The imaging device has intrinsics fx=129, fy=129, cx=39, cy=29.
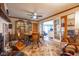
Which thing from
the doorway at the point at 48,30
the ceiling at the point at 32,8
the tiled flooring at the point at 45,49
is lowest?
the tiled flooring at the point at 45,49

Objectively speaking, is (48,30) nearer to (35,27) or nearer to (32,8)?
(35,27)

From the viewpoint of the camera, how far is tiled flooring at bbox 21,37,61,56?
2281mm

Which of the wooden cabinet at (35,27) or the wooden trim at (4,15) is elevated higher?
the wooden trim at (4,15)

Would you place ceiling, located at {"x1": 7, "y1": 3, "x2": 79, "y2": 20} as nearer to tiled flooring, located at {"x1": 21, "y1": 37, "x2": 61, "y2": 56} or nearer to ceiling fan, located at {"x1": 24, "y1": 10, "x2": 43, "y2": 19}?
ceiling fan, located at {"x1": 24, "y1": 10, "x2": 43, "y2": 19}

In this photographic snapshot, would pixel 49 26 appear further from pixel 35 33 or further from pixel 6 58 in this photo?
pixel 6 58

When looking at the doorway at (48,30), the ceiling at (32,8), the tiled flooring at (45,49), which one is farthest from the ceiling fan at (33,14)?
the tiled flooring at (45,49)

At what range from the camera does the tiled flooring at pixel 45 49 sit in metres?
2.28

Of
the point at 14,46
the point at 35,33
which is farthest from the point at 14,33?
the point at 35,33

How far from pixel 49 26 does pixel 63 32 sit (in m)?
0.27

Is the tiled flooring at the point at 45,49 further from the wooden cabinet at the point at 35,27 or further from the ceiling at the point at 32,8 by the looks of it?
the ceiling at the point at 32,8

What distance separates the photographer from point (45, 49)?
2.29m

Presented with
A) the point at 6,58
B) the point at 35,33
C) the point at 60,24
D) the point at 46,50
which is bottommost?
the point at 6,58

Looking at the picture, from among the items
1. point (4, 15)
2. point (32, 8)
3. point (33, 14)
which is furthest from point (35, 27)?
point (4, 15)

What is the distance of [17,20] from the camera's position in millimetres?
2250
